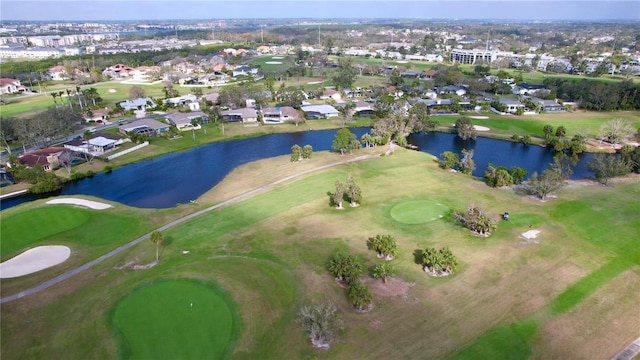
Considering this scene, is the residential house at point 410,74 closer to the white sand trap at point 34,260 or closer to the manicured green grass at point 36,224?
the manicured green grass at point 36,224

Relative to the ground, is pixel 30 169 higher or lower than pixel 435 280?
higher

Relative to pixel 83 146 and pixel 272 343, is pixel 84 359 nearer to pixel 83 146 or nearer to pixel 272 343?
pixel 272 343

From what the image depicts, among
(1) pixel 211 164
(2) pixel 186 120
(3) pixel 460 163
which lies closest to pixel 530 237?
(3) pixel 460 163

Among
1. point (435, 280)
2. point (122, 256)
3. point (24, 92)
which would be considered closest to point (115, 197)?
point (122, 256)

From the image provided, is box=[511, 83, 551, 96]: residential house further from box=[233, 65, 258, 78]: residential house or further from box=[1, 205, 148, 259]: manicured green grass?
box=[1, 205, 148, 259]: manicured green grass

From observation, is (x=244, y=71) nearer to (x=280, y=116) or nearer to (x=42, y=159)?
(x=280, y=116)

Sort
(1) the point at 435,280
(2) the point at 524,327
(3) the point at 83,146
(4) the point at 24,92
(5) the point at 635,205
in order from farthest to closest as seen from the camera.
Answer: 1. (4) the point at 24,92
2. (3) the point at 83,146
3. (5) the point at 635,205
4. (1) the point at 435,280
5. (2) the point at 524,327

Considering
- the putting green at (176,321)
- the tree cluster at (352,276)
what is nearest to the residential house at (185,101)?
the putting green at (176,321)
